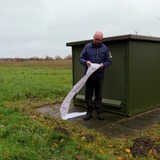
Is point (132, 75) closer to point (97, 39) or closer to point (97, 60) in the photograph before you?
point (97, 60)

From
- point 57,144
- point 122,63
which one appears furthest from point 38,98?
point 57,144

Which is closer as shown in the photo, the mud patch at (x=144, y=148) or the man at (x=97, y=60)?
the mud patch at (x=144, y=148)

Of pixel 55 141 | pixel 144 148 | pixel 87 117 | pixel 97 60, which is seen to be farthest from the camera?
pixel 87 117

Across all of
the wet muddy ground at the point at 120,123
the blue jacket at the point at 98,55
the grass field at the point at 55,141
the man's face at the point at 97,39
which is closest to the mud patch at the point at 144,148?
the grass field at the point at 55,141

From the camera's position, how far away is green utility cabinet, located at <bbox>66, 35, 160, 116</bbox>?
515 cm

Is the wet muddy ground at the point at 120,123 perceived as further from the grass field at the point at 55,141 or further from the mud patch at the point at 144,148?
the mud patch at the point at 144,148

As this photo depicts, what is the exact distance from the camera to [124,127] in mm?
4641

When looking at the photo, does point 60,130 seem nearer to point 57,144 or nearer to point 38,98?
point 57,144

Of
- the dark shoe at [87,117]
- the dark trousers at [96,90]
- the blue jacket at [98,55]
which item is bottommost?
the dark shoe at [87,117]

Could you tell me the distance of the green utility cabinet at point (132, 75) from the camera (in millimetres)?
5152

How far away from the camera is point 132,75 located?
17.1 ft

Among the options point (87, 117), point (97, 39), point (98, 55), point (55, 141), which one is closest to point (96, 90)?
point (87, 117)

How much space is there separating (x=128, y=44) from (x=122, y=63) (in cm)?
41

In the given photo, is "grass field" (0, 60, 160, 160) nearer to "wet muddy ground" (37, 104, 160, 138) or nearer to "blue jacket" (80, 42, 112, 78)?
"wet muddy ground" (37, 104, 160, 138)
